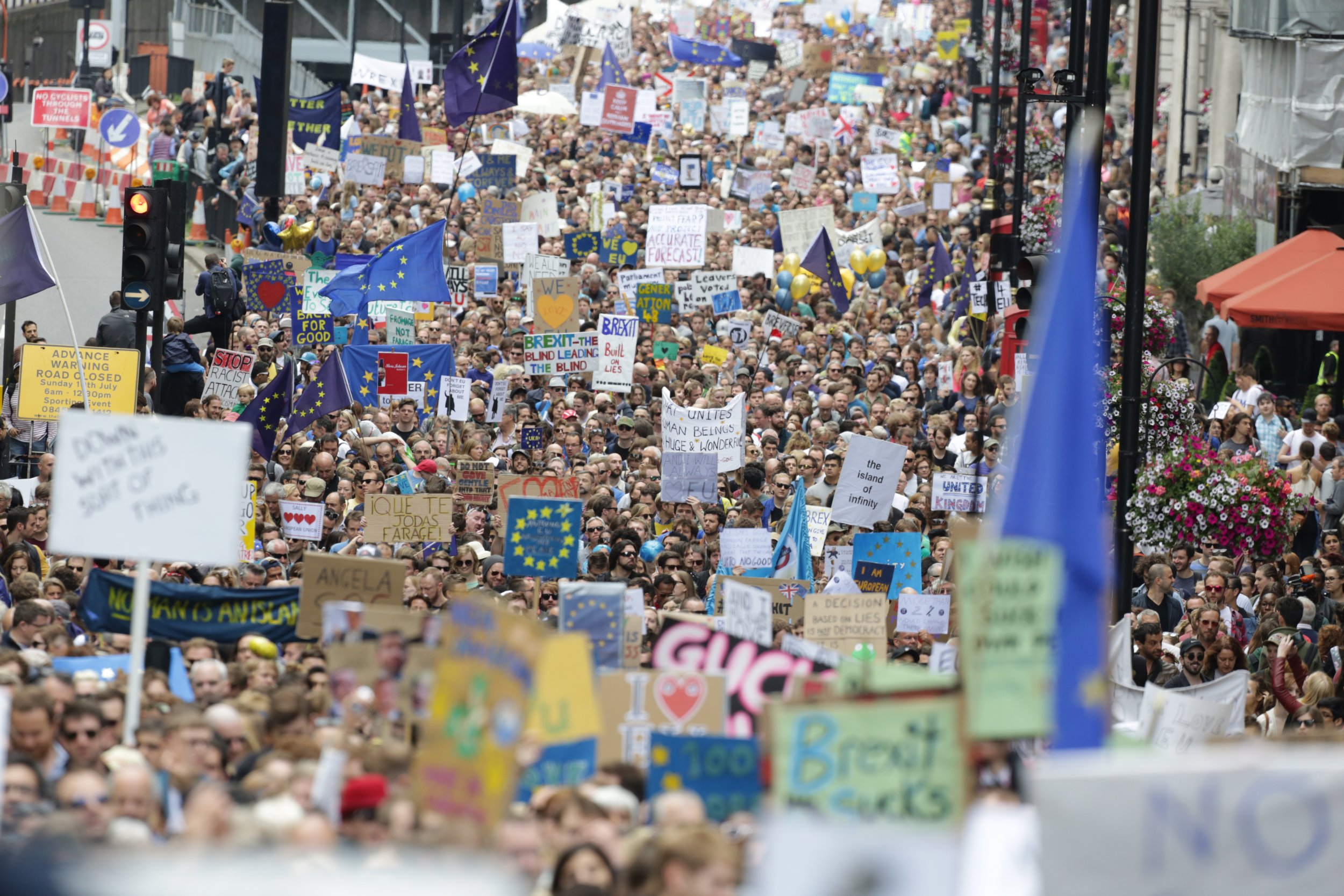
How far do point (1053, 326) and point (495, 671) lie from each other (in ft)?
6.46

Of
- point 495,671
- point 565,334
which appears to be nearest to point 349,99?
point 565,334

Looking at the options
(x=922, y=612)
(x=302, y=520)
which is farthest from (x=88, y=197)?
(x=922, y=612)

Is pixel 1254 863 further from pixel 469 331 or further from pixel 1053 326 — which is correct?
pixel 469 331

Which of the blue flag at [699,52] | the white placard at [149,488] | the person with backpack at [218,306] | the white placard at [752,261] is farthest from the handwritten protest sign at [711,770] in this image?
the blue flag at [699,52]

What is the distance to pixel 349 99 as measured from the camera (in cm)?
4412

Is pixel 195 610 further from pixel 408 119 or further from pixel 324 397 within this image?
pixel 408 119

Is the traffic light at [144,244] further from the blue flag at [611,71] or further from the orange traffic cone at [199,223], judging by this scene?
the blue flag at [611,71]

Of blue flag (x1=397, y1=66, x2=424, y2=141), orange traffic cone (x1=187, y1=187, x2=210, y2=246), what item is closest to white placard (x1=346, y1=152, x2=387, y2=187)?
blue flag (x1=397, y1=66, x2=424, y2=141)

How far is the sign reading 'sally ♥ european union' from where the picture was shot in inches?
498

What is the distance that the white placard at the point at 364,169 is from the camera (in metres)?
31.0

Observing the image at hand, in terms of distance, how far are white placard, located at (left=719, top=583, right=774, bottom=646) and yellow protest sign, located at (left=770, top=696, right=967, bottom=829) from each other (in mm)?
3696

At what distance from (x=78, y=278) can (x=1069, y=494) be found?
25.3 m

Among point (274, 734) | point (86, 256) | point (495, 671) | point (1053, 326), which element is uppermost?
point (86, 256)

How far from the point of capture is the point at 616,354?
1961cm
